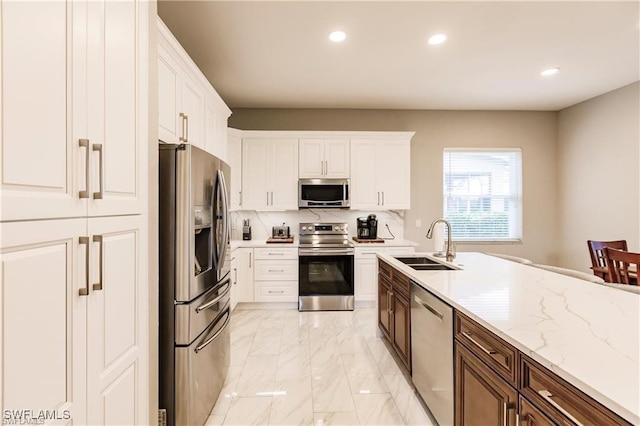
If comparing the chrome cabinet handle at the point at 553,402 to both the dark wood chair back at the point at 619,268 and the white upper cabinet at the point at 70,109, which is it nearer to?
the white upper cabinet at the point at 70,109

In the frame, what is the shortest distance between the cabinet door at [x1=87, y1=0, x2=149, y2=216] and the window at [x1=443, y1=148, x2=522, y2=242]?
4417mm

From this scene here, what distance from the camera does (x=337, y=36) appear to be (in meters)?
2.71

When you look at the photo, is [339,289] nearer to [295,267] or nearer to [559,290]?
[295,267]

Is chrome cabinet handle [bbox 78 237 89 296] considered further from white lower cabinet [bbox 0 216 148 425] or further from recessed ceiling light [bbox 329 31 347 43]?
recessed ceiling light [bbox 329 31 347 43]

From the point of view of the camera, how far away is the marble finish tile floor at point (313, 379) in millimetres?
2004

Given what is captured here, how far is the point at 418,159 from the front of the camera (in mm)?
4766

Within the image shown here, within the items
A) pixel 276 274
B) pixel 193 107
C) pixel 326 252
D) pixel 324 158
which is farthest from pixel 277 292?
pixel 193 107

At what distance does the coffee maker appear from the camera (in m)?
4.47

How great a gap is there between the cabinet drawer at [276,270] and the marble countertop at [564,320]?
2.16m

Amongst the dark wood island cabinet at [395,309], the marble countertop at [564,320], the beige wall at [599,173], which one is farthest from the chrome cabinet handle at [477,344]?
the beige wall at [599,173]

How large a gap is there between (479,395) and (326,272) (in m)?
2.79

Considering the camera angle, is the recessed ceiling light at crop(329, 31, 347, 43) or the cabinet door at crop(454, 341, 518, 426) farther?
the recessed ceiling light at crop(329, 31, 347, 43)

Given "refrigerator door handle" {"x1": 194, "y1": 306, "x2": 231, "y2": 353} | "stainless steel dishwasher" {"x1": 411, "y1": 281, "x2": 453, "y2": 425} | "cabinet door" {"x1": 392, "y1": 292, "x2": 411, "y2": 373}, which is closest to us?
"stainless steel dishwasher" {"x1": 411, "y1": 281, "x2": 453, "y2": 425}

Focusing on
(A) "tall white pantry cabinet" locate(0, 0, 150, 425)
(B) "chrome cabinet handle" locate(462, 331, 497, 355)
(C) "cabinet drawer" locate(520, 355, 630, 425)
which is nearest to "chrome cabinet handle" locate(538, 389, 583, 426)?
(C) "cabinet drawer" locate(520, 355, 630, 425)
